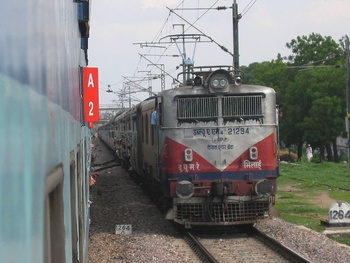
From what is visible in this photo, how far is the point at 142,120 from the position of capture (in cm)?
1778

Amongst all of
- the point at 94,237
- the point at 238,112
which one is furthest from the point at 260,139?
the point at 94,237

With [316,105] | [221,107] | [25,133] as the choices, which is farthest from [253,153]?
[316,105]

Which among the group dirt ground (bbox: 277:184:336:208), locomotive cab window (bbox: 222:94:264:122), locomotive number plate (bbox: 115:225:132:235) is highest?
locomotive cab window (bbox: 222:94:264:122)

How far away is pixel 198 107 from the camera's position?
498 inches

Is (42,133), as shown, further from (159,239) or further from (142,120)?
(142,120)

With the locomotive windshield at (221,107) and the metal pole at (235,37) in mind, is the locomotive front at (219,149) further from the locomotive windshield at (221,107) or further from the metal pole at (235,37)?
the metal pole at (235,37)

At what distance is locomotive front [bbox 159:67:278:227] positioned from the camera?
1240cm

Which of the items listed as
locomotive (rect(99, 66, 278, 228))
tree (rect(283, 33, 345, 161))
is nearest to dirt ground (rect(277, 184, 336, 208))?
locomotive (rect(99, 66, 278, 228))

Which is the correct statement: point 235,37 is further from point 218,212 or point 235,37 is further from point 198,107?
point 218,212

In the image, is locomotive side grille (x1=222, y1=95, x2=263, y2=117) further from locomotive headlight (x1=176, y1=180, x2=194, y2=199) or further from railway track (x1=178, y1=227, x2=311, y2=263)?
railway track (x1=178, y1=227, x2=311, y2=263)

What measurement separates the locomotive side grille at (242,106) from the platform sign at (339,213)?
2206 millimetres

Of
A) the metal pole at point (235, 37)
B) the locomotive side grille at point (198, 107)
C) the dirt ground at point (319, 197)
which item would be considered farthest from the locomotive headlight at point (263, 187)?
the metal pole at point (235, 37)

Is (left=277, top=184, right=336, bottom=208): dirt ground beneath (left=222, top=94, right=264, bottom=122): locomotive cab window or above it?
beneath

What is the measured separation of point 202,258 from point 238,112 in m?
3.22
